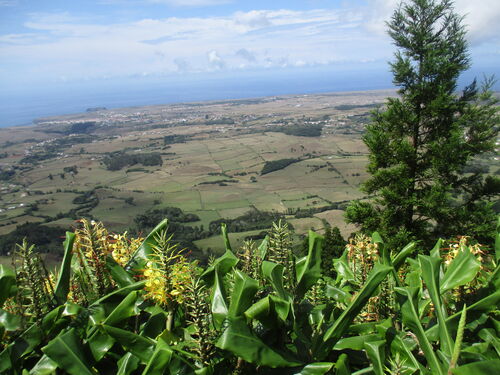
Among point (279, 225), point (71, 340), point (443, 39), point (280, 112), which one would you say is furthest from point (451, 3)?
point (280, 112)

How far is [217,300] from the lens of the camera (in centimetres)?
175

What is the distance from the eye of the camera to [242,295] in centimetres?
161

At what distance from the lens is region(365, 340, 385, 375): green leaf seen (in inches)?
64.0

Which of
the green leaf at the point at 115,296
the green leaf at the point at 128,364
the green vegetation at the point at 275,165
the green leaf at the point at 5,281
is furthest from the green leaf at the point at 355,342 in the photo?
the green vegetation at the point at 275,165

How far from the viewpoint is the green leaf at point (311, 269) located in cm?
195

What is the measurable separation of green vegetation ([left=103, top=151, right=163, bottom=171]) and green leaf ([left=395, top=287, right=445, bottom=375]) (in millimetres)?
88854

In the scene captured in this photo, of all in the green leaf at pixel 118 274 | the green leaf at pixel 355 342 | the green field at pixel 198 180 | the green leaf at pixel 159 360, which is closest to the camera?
the green leaf at pixel 159 360

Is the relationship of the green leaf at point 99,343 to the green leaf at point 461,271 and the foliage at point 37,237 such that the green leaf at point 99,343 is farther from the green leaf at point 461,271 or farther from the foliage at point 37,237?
the foliage at point 37,237

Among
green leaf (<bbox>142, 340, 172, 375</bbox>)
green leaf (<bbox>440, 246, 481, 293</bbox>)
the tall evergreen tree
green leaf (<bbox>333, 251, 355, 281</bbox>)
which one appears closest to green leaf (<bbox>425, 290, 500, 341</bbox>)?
green leaf (<bbox>440, 246, 481, 293</bbox>)

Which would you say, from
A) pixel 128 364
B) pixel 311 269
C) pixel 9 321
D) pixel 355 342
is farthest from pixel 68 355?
pixel 355 342

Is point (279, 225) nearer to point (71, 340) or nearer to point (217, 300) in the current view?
point (217, 300)

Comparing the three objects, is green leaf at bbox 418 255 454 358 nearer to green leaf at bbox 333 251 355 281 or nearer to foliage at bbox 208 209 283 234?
green leaf at bbox 333 251 355 281

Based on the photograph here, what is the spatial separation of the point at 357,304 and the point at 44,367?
1.51 m

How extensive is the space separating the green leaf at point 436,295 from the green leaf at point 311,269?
536 millimetres
